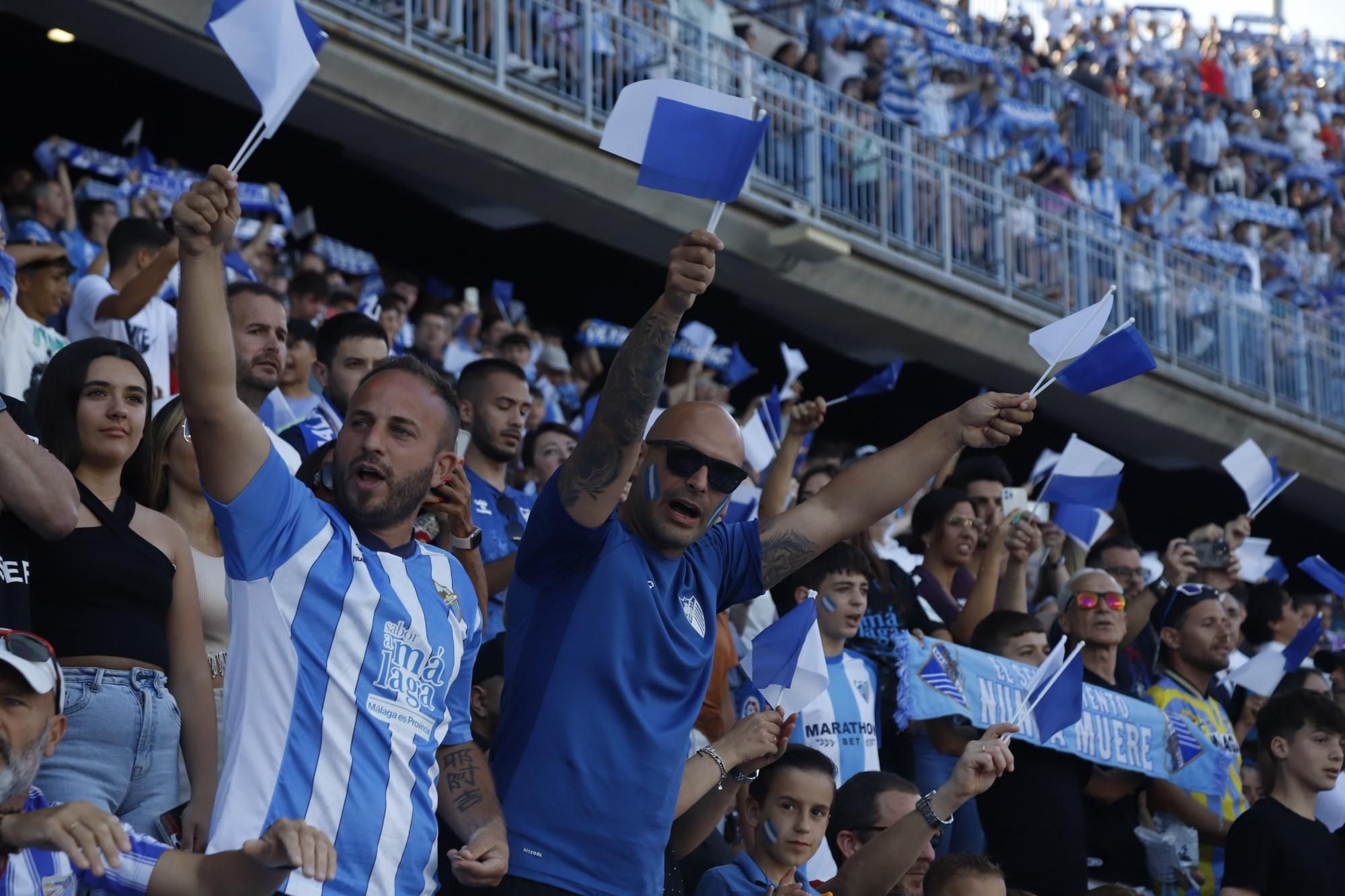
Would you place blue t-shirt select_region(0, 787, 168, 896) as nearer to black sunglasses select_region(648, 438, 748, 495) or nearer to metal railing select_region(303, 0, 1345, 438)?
black sunglasses select_region(648, 438, 748, 495)

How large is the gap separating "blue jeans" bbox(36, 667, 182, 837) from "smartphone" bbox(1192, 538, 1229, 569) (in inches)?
256

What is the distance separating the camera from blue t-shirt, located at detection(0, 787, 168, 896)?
118 inches

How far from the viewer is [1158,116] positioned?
2203 centimetres

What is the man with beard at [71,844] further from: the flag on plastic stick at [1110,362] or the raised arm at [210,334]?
the flag on plastic stick at [1110,362]

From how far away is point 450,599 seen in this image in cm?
344

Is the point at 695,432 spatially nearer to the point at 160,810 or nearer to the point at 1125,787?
the point at 160,810

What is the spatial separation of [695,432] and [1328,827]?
357cm

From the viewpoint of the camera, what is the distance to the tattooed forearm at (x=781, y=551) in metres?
4.14

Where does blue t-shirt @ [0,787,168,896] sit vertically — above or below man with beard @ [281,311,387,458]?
below

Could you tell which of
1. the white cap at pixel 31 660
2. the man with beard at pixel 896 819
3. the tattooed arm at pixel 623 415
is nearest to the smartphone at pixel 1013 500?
the man with beard at pixel 896 819

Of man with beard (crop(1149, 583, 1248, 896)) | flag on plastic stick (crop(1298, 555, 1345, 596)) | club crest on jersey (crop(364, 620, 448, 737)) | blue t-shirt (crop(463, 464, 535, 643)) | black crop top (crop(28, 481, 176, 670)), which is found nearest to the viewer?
club crest on jersey (crop(364, 620, 448, 737))

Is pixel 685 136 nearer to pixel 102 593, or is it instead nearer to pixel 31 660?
pixel 102 593

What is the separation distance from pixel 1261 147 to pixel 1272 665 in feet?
55.9

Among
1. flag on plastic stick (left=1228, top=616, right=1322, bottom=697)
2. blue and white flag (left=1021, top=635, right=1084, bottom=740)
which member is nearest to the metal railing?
flag on plastic stick (left=1228, top=616, right=1322, bottom=697)
